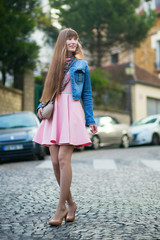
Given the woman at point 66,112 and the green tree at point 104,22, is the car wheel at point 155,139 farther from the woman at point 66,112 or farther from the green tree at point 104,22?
the woman at point 66,112

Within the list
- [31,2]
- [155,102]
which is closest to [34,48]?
[31,2]

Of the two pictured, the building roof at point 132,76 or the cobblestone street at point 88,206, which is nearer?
the cobblestone street at point 88,206

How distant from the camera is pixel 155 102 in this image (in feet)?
105

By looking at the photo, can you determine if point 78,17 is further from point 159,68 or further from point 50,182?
point 50,182

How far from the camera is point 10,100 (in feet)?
59.9

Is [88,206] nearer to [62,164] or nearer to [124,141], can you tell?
[62,164]

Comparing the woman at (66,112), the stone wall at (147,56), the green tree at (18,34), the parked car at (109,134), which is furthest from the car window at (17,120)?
the stone wall at (147,56)

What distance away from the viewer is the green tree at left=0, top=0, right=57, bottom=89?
15.9 m

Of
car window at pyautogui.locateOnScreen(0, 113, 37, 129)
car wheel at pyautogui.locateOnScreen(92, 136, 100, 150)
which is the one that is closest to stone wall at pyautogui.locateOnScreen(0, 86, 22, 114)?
car wheel at pyautogui.locateOnScreen(92, 136, 100, 150)

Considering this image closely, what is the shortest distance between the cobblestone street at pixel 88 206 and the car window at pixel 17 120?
12.0 ft

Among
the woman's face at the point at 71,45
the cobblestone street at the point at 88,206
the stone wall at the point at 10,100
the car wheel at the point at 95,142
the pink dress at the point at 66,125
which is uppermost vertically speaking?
the stone wall at the point at 10,100

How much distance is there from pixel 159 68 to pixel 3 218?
29.5 m

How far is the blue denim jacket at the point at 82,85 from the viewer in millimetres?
3693

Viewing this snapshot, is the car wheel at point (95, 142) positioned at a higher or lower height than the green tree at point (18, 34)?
lower
